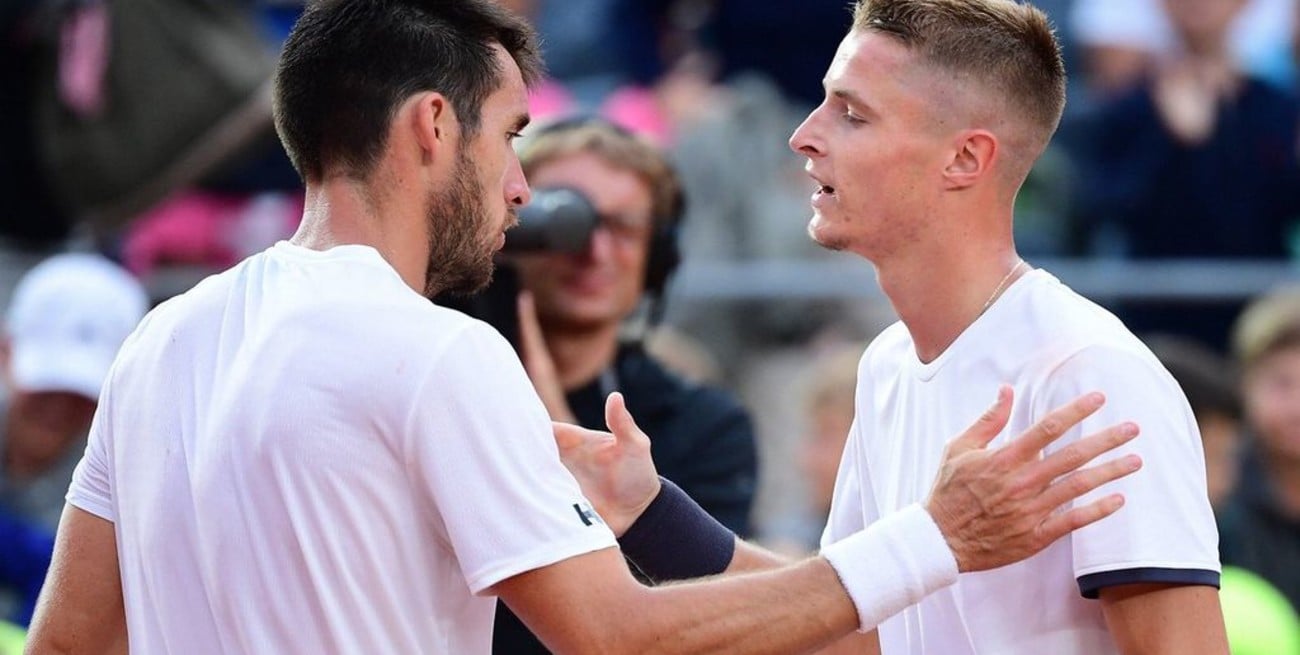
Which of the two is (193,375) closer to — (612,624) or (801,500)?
(612,624)

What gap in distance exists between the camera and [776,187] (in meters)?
7.89

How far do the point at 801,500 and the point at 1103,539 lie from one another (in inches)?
179

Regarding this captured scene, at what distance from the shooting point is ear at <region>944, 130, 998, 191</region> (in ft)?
11.4

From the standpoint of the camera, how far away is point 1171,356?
6840 millimetres

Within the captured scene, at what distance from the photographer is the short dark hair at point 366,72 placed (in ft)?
9.97

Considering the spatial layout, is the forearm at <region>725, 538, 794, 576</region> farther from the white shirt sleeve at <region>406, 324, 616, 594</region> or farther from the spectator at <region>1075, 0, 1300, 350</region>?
the spectator at <region>1075, 0, 1300, 350</region>

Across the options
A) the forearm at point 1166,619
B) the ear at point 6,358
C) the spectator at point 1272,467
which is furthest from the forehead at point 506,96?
the spectator at point 1272,467

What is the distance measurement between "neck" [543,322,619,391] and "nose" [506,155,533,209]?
1.58 m

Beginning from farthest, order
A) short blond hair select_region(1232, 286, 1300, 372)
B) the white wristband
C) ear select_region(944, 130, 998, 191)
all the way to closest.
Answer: short blond hair select_region(1232, 286, 1300, 372), ear select_region(944, 130, 998, 191), the white wristband

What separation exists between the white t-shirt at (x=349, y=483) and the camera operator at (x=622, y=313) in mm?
1651

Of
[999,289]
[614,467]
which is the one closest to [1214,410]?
[999,289]

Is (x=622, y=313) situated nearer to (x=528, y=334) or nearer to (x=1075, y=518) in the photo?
(x=528, y=334)

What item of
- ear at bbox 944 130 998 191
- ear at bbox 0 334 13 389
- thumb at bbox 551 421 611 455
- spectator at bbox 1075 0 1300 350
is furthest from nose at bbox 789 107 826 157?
spectator at bbox 1075 0 1300 350

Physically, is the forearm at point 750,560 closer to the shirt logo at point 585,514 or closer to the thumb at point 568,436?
the thumb at point 568,436
